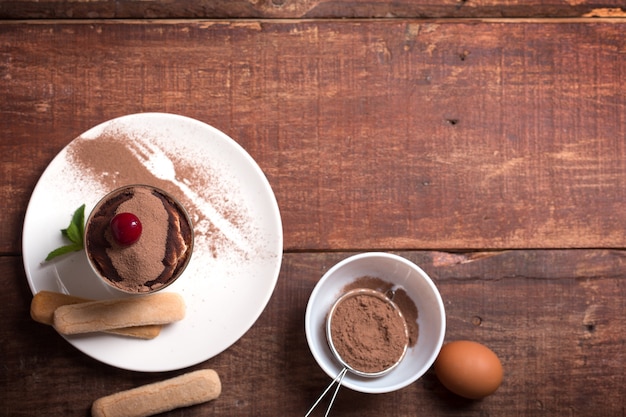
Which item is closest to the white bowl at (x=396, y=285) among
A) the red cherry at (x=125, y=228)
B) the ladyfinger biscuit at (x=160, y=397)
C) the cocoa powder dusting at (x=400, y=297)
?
the cocoa powder dusting at (x=400, y=297)

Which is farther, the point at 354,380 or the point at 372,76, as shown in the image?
the point at 372,76

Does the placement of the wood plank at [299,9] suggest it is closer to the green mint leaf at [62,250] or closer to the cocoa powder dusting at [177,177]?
the cocoa powder dusting at [177,177]

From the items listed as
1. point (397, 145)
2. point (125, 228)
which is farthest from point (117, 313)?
point (397, 145)

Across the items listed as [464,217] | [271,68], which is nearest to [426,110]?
[464,217]

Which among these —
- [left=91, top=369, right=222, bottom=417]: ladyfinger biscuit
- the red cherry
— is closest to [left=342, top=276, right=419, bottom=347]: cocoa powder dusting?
[left=91, top=369, right=222, bottom=417]: ladyfinger biscuit

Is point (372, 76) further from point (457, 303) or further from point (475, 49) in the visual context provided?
point (457, 303)

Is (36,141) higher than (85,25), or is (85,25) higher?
(85,25)

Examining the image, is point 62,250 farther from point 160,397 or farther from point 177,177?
point 160,397
